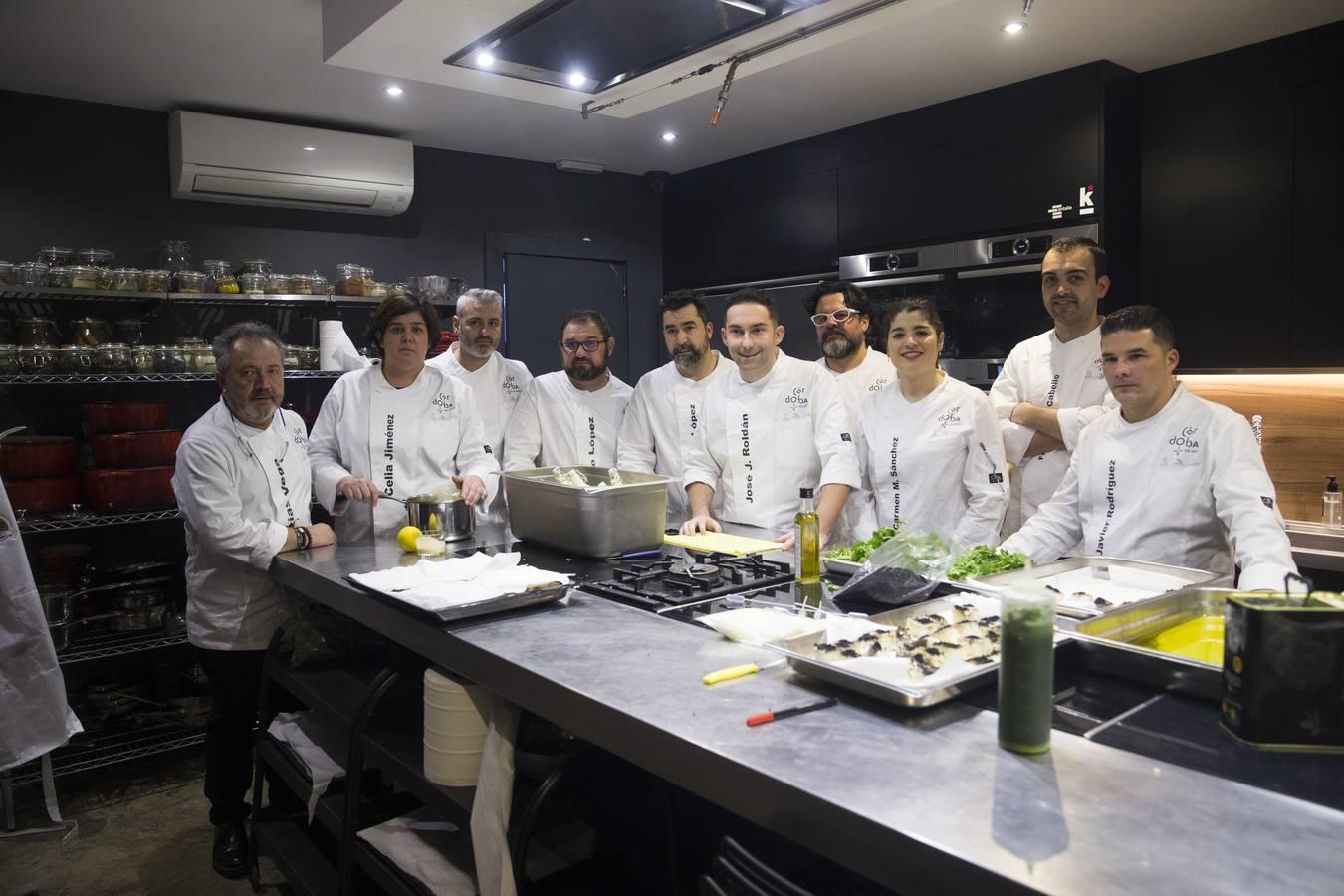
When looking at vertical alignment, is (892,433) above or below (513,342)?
below

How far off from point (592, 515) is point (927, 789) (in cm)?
141

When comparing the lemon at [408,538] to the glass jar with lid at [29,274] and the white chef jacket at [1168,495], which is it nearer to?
the white chef jacket at [1168,495]

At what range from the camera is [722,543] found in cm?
A: 247

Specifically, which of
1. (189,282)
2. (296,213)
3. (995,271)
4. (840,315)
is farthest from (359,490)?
(995,271)

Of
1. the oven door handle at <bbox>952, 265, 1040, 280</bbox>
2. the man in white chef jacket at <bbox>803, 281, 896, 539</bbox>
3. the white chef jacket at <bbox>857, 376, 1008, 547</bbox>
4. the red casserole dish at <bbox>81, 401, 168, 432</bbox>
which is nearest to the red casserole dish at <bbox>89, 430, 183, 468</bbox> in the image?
the red casserole dish at <bbox>81, 401, 168, 432</bbox>

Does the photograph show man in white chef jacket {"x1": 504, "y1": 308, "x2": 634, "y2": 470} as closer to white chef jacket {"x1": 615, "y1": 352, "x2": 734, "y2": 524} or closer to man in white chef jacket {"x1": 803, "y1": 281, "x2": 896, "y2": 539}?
white chef jacket {"x1": 615, "y1": 352, "x2": 734, "y2": 524}

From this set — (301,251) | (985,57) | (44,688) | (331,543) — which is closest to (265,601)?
(331,543)

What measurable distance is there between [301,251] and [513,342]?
1.31 m

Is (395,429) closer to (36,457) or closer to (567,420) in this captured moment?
(567,420)

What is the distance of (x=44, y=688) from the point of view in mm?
2607

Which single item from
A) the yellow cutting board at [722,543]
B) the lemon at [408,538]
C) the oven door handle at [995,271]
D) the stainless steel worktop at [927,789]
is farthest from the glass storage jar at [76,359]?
the oven door handle at [995,271]

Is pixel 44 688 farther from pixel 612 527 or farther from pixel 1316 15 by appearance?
pixel 1316 15

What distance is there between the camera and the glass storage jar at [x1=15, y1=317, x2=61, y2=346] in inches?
149

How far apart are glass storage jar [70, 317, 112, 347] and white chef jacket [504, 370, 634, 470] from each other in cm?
181
